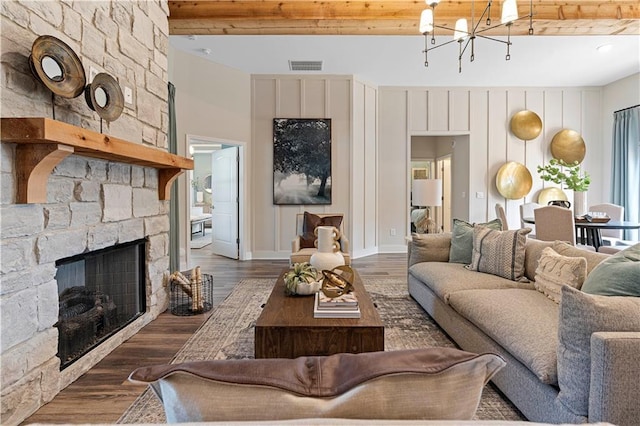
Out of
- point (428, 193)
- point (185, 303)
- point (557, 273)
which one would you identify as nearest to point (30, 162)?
point (185, 303)

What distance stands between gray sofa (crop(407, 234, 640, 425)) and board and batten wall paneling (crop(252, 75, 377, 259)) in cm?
288

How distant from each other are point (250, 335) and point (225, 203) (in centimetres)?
391

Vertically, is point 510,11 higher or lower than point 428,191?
higher

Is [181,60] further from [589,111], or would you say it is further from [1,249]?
[589,111]

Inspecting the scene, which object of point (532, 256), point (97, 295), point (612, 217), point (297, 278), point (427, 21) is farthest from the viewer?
point (612, 217)

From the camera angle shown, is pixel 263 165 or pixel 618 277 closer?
pixel 618 277

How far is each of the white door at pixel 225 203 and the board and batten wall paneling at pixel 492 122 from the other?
269cm

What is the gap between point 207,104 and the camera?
17.9 ft

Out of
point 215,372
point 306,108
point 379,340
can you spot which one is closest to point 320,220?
point 306,108

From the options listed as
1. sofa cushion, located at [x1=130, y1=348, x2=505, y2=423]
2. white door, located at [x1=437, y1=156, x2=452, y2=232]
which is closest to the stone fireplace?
sofa cushion, located at [x1=130, y1=348, x2=505, y2=423]

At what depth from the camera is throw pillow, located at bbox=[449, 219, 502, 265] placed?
334 centimetres

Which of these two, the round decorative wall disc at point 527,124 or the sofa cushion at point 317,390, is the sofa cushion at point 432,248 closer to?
A: the sofa cushion at point 317,390

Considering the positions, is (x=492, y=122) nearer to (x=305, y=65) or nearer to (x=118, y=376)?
(x=305, y=65)

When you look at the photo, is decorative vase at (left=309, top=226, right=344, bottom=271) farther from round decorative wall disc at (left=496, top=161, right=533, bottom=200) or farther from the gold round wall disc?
the gold round wall disc
